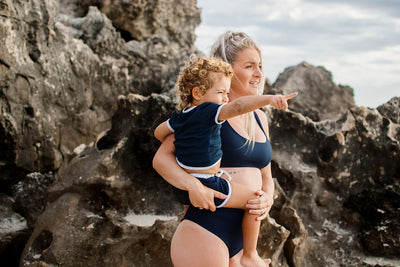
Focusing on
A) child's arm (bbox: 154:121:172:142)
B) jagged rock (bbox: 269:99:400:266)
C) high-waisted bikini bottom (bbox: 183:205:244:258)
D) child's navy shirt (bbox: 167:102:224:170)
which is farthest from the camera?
jagged rock (bbox: 269:99:400:266)

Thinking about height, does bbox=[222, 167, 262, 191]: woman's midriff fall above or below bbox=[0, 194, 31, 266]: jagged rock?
above

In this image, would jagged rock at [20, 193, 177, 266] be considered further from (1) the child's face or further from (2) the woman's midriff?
(1) the child's face

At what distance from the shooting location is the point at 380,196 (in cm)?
323

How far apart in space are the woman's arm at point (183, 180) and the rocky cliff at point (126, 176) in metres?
0.92

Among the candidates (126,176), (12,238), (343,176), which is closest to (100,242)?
(126,176)

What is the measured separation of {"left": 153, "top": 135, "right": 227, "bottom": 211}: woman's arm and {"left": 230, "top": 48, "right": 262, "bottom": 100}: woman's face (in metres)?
0.46

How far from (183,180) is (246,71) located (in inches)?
25.8

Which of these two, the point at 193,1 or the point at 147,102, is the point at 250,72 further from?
the point at 193,1

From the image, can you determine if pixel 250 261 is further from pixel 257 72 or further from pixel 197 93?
pixel 257 72

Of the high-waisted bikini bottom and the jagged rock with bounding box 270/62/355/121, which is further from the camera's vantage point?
the jagged rock with bounding box 270/62/355/121

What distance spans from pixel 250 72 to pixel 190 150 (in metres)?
0.58

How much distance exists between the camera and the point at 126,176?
2.89m

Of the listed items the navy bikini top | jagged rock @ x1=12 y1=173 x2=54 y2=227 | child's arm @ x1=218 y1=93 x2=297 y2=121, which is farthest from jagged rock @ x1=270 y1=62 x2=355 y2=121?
child's arm @ x1=218 y1=93 x2=297 y2=121

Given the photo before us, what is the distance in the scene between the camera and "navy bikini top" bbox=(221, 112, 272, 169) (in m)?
1.81
